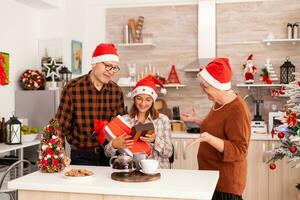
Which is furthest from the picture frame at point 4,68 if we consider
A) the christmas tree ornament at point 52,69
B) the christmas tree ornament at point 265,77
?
the christmas tree ornament at point 265,77

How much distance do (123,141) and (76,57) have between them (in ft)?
10.3

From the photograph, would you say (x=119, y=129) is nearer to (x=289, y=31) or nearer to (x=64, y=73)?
(x=64, y=73)

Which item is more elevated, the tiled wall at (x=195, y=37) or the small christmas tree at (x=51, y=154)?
the tiled wall at (x=195, y=37)

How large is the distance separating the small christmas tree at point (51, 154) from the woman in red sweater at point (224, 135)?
3.00 ft

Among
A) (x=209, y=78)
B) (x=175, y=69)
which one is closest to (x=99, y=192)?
(x=209, y=78)

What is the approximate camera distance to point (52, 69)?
5242 millimetres

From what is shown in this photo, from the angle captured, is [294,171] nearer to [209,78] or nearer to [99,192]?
[209,78]

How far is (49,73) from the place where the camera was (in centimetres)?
521

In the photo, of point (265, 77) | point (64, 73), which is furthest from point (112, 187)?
point (265, 77)

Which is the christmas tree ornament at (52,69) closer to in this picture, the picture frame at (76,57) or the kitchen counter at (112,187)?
the picture frame at (76,57)

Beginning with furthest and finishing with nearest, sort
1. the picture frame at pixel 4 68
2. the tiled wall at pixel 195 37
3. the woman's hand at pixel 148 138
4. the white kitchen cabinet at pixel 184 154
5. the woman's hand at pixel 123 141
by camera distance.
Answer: the tiled wall at pixel 195 37 < the white kitchen cabinet at pixel 184 154 < the picture frame at pixel 4 68 < the woman's hand at pixel 148 138 < the woman's hand at pixel 123 141

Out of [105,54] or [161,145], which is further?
[105,54]

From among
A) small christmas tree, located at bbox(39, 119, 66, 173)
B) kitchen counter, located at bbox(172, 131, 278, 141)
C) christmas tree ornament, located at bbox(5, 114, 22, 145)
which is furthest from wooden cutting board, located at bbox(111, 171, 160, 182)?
kitchen counter, located at bbox(172, 131, 278, 141)

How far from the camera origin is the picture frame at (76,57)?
18.3ft
